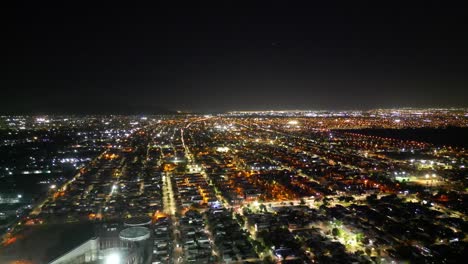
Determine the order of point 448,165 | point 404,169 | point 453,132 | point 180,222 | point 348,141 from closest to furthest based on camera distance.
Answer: point 180,222
point 404,169
point 448,165
point 348,141
point 453,132

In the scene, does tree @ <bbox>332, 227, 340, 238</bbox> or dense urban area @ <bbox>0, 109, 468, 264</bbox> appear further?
tree @ <bbox>332, 227, 340, 238</bbox>

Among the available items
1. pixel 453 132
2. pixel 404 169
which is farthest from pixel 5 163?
pixel 453 132

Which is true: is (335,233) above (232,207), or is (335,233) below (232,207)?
below

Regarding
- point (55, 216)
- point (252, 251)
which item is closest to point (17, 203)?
point (55, 216)

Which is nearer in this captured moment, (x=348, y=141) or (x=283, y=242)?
(x=283, y=242)

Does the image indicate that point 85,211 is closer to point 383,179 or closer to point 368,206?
point 368,206

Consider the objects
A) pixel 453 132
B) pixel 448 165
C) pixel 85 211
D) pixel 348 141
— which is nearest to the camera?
pixel 85 211

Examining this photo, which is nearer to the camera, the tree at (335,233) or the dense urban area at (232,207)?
the dense urban area at (232,207)

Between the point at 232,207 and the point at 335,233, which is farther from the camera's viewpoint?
the point at 232,207
